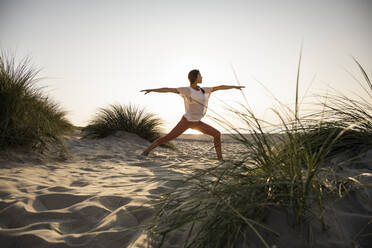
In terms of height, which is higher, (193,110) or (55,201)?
(193,110)

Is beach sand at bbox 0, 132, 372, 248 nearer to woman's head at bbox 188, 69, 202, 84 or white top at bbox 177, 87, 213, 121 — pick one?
white top at bbox 177, 87, 213, 121

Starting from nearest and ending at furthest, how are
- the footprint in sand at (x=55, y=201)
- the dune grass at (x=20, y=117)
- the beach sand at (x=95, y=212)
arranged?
1. the beach sand at (x=95, y=212)
2. the footprint in sand at (x=55, y=201)
3. the dune grass at (x=20, y=117)

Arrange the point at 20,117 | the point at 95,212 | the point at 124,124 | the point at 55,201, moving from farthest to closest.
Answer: the point at 124,124, the point at 20,117, the point at 55,201, the point at 95,212

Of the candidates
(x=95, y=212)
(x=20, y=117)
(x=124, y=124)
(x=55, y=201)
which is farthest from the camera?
(x=124, y=124)

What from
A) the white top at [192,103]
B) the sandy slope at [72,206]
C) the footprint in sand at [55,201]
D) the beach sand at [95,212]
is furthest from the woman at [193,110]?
the footprint in sand at [55,201]

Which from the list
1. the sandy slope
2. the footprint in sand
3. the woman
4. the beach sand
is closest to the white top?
the woman

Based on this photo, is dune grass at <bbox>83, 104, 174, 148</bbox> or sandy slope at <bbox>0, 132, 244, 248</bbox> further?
dune grass at <bbox>83, 104, 174, 148</bbox>

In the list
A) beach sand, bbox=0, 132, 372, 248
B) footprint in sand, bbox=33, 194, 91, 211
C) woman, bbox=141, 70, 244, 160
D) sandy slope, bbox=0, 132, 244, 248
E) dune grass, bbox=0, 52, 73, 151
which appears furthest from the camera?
woman, bbox=141, 70, 244, 160

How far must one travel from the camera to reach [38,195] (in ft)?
5.67

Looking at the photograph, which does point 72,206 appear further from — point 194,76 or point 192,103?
point 194,76

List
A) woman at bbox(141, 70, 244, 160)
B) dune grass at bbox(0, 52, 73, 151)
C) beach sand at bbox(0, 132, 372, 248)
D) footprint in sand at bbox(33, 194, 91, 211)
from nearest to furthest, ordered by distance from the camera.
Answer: beach sand at bbox(0, 132, 372, 248), footprint in sand at bbox(33, 194, 91, 211), dune grass at bbox(0, 52, 73, 151), woman at bbox(141, 70, 244, 160)

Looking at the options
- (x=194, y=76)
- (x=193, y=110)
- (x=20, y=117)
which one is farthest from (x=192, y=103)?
(x=20, y=117)

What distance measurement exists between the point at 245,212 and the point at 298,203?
0.81ft

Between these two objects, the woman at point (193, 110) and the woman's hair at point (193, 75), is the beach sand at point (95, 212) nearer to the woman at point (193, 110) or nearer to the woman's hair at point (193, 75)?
the woman at point (193, 110)
